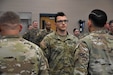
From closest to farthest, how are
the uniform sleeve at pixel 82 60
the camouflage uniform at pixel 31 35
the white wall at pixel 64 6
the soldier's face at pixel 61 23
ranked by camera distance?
the uniform sleeve at pixel 82 60
the soldier's face at pixel 61 23
the camouflage uniform at pixel 31 35
the white wall at pixel 64 6

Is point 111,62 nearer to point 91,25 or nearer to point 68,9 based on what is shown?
point 91,25

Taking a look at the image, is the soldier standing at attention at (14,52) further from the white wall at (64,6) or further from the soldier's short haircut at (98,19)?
the white wall at (64,6)

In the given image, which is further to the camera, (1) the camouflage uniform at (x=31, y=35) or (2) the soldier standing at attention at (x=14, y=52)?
(1) the camouflage uniform at (x=31, y=35)

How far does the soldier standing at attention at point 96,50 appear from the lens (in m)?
3.46

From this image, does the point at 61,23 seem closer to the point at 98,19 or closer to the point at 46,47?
the point at 46,47

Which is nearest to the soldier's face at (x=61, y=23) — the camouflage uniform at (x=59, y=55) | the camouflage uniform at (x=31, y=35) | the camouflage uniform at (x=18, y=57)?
the camouflage uniform at (x=59, y=55)

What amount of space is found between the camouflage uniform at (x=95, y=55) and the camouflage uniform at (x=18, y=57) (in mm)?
585

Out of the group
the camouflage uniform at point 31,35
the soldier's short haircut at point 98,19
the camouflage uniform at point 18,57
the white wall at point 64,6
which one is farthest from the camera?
Result: the white wall at point 64,6

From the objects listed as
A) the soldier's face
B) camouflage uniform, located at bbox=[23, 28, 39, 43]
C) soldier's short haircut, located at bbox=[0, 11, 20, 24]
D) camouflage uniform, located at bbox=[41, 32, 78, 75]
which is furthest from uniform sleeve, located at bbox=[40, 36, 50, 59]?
camouflage uniform, located at bbox=[23, 28, 39, 43]

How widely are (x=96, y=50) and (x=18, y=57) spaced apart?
38.3 inches

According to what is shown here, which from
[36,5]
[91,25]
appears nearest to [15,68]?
[91,25]

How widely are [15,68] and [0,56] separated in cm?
18

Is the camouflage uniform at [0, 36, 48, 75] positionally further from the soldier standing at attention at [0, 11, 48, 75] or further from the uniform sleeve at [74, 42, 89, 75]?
the uniform sleeve at [74, 42, 89, 75]

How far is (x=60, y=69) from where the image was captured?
5.09 m
